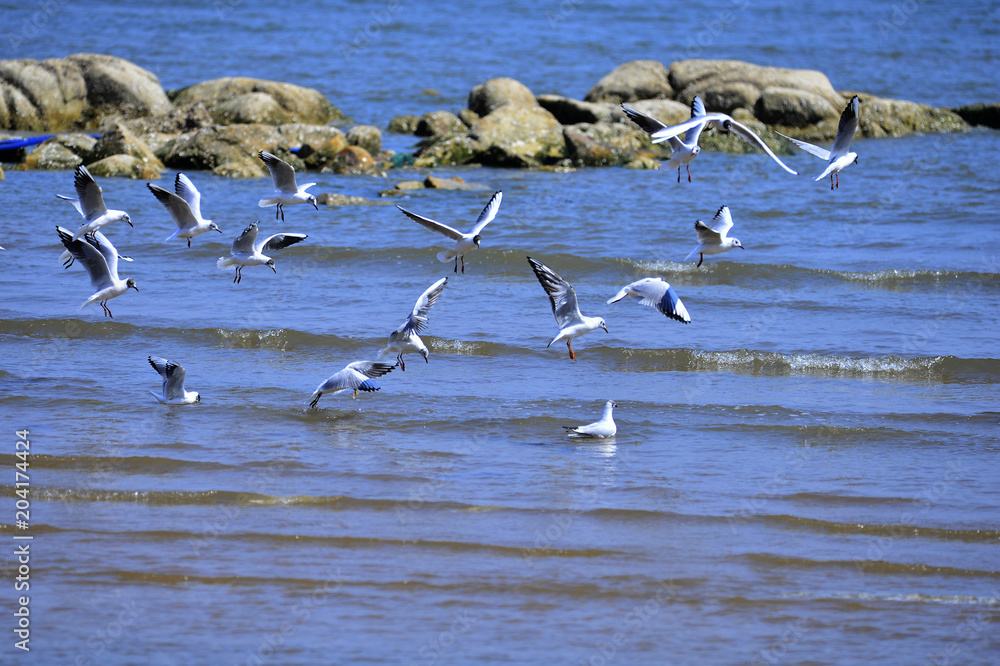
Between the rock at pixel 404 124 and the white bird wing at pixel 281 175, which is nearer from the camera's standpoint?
the white bird wing at pixel 281 175

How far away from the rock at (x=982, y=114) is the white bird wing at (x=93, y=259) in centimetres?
2396

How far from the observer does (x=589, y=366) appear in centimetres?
Result: 1056

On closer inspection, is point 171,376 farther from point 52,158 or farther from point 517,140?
point 517,140

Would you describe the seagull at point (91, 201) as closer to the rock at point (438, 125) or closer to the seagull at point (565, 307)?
the seagull at point (565, 307)

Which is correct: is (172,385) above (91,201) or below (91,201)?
below

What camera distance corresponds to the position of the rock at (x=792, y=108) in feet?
83.8

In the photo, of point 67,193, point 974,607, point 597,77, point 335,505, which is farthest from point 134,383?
point 597,77

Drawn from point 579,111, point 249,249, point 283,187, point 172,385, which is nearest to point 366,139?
point 579,111

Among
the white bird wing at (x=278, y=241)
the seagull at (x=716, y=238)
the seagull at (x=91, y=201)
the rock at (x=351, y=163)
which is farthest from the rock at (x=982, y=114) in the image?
the seagull at (x=91, y=201)

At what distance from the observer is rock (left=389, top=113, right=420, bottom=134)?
25859 millimetres

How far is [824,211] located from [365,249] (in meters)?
7.78

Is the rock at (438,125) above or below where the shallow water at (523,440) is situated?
above

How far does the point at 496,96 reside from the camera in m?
25.9

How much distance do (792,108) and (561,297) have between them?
18859 millimetres
